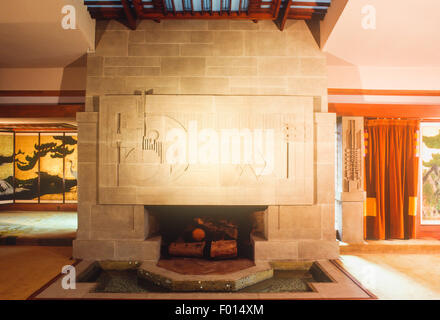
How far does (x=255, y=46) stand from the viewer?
14.2 feet

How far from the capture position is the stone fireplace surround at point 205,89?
13.9 ft

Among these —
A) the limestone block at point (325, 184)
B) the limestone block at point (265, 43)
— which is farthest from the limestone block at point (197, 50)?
the limestone block at point (325, 184)

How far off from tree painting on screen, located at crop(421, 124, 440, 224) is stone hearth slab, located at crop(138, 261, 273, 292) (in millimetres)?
4073

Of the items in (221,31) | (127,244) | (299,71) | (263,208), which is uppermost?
(221,31)

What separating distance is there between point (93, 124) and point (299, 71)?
3636 millimetres

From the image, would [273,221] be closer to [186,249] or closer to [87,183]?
[186,249]

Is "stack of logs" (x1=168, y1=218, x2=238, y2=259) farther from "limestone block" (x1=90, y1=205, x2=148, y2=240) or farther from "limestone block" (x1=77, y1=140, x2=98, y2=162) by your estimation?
"limestone block" (x1=77, y1=140, x2=98, y2=162)

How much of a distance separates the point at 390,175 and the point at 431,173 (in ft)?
4.67

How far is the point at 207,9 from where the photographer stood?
414cm

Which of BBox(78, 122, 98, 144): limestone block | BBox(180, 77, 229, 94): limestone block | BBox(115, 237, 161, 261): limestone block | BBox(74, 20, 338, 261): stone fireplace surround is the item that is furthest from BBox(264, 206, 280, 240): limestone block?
BBox(78, 122, 98, 144): limestone block

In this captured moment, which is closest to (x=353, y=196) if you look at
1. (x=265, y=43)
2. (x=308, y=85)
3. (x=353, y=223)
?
(x=353, y=223)

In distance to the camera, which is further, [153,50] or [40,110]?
[40,110]
